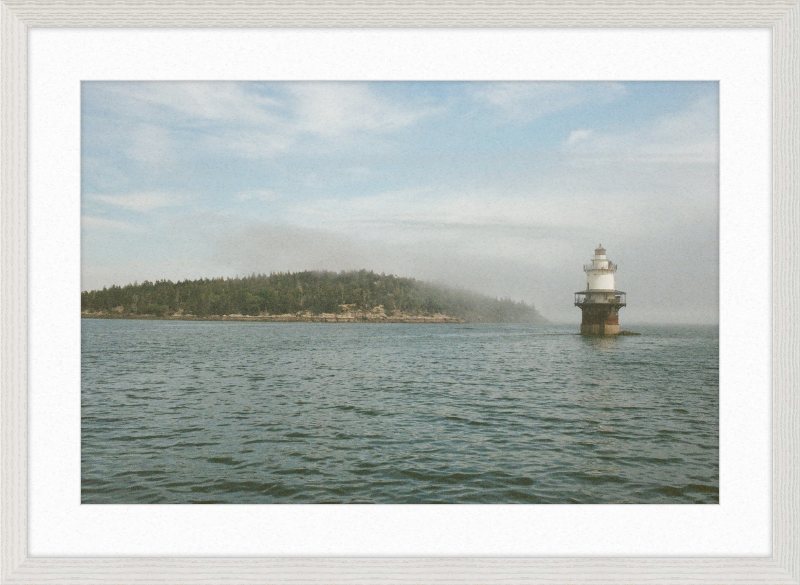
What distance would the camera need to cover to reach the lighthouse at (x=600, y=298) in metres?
26.1

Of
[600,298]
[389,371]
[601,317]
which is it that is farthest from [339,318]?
[389,371]

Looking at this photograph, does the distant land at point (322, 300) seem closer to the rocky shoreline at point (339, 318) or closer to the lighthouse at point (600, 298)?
the rocky shoreline at point (339, 318)

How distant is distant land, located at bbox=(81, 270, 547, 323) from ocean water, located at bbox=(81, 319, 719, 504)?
19.1 metres

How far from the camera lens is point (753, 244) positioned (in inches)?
167

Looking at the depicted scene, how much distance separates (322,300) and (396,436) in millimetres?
47234

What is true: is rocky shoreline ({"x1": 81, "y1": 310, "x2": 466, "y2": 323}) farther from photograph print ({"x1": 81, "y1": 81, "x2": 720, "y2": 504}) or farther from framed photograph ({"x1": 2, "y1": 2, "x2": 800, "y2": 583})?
framed photograph ({"x1": 2, "y1": 2, "x2": 800, "y2": 583})

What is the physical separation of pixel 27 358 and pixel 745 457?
637 centimetres

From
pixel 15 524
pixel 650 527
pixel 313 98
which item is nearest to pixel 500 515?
pixel 650 527

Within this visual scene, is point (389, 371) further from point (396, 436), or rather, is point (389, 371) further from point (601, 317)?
point (601, 317)

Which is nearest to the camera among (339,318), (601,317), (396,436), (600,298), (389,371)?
(396,436)

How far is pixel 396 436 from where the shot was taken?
7.95 m

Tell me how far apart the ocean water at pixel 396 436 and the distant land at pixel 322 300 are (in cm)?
1915

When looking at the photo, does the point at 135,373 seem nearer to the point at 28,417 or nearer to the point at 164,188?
the point at 164,188

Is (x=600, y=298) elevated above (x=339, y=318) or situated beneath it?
elevated above
